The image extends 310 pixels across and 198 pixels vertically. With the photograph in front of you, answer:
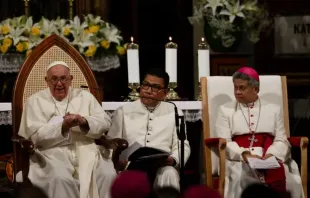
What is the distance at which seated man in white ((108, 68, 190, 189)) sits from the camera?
607 cm

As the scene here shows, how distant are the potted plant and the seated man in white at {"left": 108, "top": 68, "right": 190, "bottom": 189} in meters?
1.78

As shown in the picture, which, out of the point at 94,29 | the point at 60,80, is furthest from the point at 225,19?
the point at 60,80

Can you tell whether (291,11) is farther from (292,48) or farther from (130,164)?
(130,164)

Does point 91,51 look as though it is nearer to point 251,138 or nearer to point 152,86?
point 152,86

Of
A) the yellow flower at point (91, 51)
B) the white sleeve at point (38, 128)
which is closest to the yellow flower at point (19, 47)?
the yellow flower at point (91, 51)

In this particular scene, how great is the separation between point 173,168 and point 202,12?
247cm

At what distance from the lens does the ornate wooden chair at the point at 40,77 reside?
593 centimetres

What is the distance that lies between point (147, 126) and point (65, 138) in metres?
0.70

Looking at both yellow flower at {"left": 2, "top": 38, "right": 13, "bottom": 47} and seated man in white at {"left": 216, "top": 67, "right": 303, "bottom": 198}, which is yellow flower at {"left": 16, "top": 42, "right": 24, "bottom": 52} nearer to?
yellow flower at {"left": 2, "top": 38, "right": 13, "bottom": 47}

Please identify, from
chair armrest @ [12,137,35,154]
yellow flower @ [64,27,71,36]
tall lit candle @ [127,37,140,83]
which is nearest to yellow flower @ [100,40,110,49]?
yellow flower @ [64,27,71,36]

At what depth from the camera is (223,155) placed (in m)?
5.82

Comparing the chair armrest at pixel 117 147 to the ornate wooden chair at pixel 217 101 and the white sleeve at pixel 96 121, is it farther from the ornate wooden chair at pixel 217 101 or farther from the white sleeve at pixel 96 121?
the ornate wooden chair at pixel 217 101

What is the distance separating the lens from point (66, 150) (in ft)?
19.4

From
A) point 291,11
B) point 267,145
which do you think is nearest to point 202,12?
point 291,11
